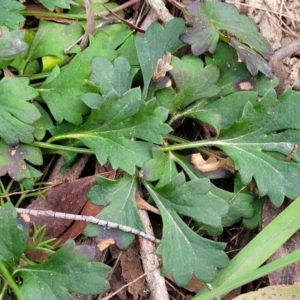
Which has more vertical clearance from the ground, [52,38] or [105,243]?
[52,38]

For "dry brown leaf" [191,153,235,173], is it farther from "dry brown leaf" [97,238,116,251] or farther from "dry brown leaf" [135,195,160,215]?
"dry brown leaf" [97,238,116,251]

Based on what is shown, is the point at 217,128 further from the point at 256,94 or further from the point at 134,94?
the point at 134,94

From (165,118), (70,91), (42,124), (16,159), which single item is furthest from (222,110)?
(16,159)

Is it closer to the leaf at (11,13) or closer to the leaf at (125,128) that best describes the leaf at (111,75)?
the leaf at (125,128)

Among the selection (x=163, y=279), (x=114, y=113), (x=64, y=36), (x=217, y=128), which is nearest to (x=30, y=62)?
(x=64, y=36)

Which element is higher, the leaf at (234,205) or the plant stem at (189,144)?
the plant stem at (189,144)

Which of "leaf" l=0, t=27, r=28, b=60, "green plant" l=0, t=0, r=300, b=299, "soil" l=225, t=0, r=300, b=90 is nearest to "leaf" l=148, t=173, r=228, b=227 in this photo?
"green plant" l=0, t=0, r=300, b=299

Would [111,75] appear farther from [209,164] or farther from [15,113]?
[209,164]

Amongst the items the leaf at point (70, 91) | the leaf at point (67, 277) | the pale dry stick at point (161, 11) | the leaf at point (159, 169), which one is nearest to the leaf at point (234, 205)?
the leaf at point (159, 169)
